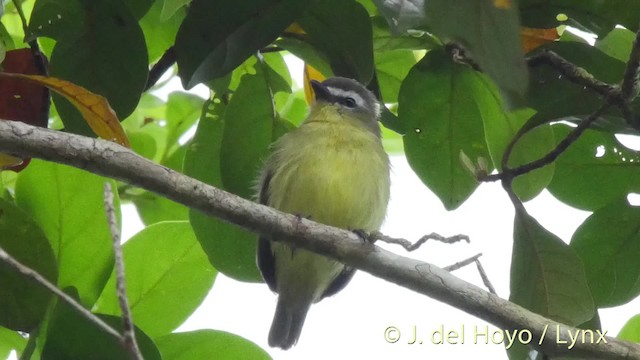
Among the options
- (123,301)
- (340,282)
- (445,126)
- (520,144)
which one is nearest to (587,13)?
(520,144)

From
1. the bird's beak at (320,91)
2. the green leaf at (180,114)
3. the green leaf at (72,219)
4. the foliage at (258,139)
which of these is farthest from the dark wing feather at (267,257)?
the green leaf at (72,219)

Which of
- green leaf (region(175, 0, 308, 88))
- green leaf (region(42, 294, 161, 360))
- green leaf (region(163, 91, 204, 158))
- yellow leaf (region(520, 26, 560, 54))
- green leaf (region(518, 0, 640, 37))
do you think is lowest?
green leaf (region(42, 294, 161, 360))

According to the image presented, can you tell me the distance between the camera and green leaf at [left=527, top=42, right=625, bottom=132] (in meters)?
2.45

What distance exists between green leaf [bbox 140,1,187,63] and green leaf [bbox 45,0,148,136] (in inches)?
14.4

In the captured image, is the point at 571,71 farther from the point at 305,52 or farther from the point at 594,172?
the point at 305,52

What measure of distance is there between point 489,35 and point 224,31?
0.90 metres

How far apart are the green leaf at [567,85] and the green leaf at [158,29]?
40.6 inches

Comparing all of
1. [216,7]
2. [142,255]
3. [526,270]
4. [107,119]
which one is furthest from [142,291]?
[526,270]

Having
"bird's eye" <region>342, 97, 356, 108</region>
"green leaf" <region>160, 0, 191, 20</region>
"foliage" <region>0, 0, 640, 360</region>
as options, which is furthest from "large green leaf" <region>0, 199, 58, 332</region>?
"bird's eye" <region>342, 97, 356, 108</region>

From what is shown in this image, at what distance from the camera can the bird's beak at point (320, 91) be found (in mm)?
3373

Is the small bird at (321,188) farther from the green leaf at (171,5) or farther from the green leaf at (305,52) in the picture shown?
the green leaf at (171,5)

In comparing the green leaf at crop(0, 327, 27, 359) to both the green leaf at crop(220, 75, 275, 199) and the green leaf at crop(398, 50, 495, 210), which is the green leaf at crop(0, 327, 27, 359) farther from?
the green leaf at crop(398, 50, 495, 210)

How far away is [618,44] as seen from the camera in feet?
8.84

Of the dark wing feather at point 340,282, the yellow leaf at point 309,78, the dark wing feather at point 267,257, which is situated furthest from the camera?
the dark wing feather at point 340,282
